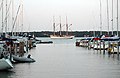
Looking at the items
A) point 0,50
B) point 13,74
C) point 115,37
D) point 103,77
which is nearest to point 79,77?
point 103,77

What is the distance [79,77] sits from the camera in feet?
105

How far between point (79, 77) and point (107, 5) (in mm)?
48119

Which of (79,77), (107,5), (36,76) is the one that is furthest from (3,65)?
(107,5)

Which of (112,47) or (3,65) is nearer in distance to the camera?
(3,65)

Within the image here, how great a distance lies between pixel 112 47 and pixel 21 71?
32125 millimetres

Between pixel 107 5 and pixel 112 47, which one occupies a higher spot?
pixel 107 5

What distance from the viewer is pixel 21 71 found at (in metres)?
36.6

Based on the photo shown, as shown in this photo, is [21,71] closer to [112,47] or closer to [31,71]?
[31,71]

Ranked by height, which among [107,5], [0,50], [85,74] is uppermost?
[107,5]

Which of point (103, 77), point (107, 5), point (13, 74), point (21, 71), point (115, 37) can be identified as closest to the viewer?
point (103, 77)

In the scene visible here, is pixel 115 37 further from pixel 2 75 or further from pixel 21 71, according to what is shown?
pixel 2 75

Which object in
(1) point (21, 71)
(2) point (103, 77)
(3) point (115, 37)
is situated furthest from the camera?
(3) point (115, 37)

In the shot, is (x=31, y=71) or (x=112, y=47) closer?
(x=31, y=71)

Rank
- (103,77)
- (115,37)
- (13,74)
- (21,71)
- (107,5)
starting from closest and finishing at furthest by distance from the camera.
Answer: (103,77), (13,74), (21,71), (115,37), (107,5)
